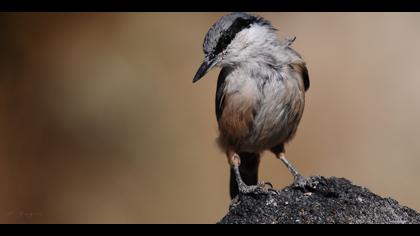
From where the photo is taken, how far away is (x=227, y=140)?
6457mm

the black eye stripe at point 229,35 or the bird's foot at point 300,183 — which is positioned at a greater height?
the black eye stripe at point 229,35

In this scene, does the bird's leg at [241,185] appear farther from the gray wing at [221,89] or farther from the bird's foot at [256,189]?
the gray wing at [221,89]

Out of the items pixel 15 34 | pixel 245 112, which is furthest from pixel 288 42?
pixel 15 34

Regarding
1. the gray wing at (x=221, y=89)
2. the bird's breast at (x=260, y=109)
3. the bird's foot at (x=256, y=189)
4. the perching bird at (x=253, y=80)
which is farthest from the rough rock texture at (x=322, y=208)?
the gray wing at (x=221, y=89)

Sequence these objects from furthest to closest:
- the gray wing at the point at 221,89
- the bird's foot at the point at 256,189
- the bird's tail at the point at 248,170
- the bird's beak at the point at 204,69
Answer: the bird's tail at the point at 248,170 → the gray wing at the point at 221,89 → the bird's beak at the point at 204,69 → the bird's foot at the point at 256,189

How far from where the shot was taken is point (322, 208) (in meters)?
4.95

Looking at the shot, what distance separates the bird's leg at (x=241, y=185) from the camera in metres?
5.48

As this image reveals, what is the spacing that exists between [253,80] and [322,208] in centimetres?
154

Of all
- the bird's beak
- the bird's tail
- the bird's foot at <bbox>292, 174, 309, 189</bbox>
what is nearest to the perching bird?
the bird's beak

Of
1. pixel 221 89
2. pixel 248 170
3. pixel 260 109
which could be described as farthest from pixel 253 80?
pixel 248 170

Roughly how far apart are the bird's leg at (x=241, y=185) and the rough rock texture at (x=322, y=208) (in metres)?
0.16
